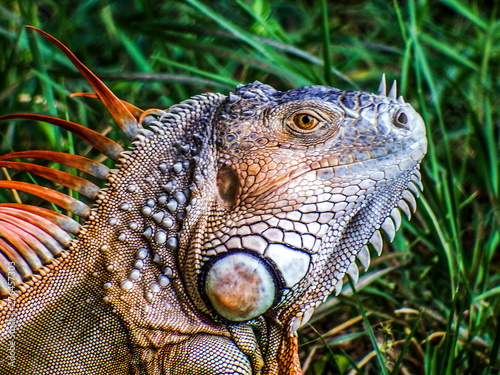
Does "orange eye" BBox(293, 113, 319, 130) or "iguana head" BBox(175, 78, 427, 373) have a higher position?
"orange eye" BBox(293, 113, 319, 130)

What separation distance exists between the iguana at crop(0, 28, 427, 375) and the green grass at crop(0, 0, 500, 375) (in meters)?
0.55

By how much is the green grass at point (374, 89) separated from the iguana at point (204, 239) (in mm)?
553

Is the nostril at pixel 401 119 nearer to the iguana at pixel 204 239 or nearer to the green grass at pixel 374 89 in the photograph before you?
the iguana at pixel 204 239

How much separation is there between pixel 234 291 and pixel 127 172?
611 mm

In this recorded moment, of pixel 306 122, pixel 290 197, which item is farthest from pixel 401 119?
pixel 290 197

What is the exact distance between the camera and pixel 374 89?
426 centimetres

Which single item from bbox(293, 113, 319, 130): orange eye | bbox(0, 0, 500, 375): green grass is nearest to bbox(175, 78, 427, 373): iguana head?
bbox(293, 113, 319, 130): orange eye

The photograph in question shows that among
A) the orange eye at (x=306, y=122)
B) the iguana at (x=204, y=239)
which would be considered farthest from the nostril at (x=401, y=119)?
the orange eye at (x=306, y=122)

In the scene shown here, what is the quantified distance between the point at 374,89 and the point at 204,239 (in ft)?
9.18

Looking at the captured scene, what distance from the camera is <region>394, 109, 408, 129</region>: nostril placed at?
200 cm

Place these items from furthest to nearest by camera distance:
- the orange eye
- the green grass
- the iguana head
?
the green grass → the orange eye → the iguana head

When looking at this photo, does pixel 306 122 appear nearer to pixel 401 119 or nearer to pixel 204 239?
pixel 401 119

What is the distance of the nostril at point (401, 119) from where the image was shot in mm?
1997

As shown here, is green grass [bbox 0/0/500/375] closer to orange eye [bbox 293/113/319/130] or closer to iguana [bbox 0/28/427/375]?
iguana [bbox 0/28/427/375]
